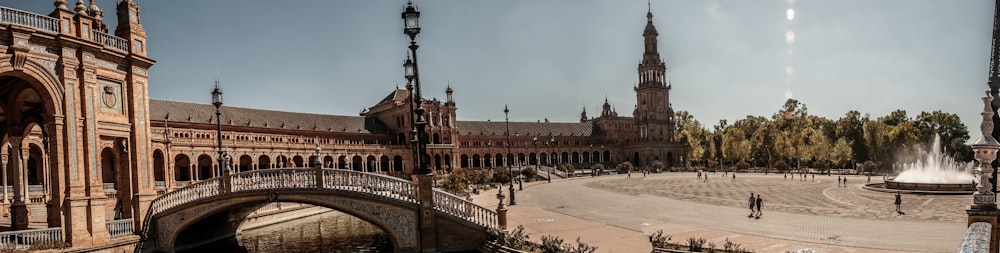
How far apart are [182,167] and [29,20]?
4729cm

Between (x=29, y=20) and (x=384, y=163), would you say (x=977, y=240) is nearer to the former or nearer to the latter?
(x=29, y=20)

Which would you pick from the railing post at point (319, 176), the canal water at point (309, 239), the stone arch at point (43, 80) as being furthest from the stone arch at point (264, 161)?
the railing post at point (319, 176)

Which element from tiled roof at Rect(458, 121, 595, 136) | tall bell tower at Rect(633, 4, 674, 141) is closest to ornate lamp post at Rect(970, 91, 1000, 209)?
tiled roof at Rect(458, 121, 595, 136)

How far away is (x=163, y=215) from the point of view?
863 inches

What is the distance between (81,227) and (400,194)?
450 inches

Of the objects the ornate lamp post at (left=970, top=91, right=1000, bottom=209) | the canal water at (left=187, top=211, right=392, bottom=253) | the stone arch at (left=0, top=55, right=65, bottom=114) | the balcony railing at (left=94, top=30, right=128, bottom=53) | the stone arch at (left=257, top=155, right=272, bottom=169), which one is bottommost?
the canal water at (left=187, top=211, right=392, bottom=253)

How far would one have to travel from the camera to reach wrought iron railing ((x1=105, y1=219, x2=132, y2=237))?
2078cm

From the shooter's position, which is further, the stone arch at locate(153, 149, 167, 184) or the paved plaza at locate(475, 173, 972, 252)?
the stone arch at locate(153, 149, 167, 184)

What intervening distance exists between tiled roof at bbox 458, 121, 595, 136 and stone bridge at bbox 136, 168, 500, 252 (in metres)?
73.8

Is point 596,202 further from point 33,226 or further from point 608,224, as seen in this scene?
point 33,226

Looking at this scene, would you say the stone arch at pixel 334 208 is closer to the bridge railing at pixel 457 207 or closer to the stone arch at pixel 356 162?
the bridge railing at pixel 457 207

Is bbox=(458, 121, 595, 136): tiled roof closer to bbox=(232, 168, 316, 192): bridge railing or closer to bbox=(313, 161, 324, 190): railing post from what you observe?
bbox=(232, 168, 316, 192): bridge railing

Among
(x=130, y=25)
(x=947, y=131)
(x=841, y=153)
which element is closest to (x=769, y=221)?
(x=130, y=25)

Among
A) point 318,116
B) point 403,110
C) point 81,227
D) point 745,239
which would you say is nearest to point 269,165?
point 318,116
